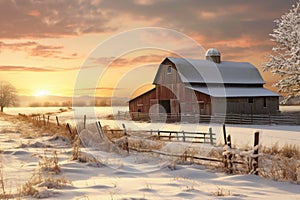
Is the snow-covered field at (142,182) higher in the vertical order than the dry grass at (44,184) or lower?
lower

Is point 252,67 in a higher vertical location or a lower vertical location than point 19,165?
higher

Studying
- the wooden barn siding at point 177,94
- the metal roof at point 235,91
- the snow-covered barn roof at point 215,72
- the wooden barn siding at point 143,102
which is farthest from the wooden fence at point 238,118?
the snow-covered barn roof at point 215,72

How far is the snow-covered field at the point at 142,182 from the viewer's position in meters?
6.95

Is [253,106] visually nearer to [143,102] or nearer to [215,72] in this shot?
[215,72]

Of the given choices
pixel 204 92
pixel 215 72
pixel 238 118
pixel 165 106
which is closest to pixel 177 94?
pixel 165 106

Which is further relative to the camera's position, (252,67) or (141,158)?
(252,67)

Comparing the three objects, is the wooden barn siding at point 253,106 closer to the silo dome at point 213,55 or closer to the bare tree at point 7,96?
the silo dome at point 213,55

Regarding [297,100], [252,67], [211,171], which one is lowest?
[211,171]

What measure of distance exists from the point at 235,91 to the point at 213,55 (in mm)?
9780

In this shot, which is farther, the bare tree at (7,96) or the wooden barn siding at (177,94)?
the bare tree at (7,96)

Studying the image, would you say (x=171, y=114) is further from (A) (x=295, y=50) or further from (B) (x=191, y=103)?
(A) (x=295, y=50)

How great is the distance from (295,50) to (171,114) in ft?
75.4

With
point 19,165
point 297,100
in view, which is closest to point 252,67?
point 297,100

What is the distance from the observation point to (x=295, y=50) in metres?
20.2
